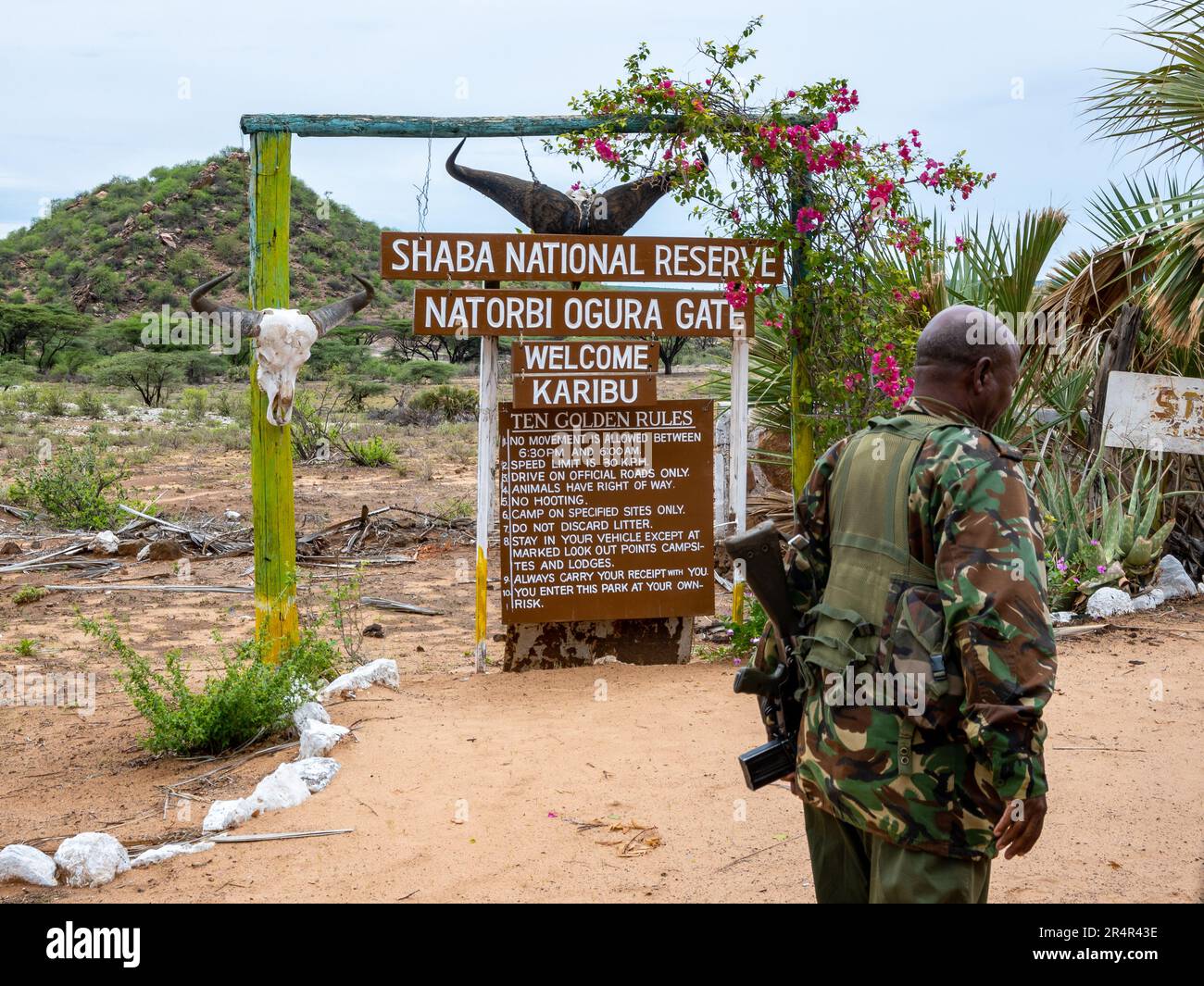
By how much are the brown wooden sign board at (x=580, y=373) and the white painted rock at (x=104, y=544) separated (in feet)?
19.1

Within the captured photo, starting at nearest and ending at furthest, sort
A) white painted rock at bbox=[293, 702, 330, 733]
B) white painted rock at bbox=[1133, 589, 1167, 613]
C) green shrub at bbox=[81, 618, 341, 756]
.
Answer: green shrub at bbox=[81, 618, 341, 756]
white painted rock at bbox=[293, 702, 330, 733]
white painted rock at bbox=[1133, 589, 1167, 613]

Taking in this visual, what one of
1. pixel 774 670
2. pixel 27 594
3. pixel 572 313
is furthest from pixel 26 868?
pixel 27 594

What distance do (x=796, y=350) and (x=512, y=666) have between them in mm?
2673

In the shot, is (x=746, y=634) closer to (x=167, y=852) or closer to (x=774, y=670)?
(x=167, y=852)

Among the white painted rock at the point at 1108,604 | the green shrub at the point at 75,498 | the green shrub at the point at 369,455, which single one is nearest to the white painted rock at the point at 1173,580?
the white painted rock at the point at 1108,604

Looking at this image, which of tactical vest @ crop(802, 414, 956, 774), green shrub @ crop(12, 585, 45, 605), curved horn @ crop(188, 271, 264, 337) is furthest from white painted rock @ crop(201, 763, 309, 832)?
green shrub @ crop(12, 585, 45, 605)

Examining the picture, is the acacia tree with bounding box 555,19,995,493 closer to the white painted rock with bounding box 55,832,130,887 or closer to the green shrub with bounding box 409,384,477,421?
the white painted rock with bounding box 55,832,130,887

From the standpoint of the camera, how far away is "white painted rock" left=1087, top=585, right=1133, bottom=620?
760cm

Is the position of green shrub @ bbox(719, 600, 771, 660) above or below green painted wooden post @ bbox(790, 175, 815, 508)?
below

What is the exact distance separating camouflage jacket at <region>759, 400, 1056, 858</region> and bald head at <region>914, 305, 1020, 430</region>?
8cm

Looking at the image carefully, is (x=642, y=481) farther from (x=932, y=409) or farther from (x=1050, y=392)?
(x=932, y=409)

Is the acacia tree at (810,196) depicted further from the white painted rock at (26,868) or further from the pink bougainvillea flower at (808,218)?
the white painted rock at (26,868)

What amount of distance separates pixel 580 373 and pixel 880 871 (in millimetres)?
4551

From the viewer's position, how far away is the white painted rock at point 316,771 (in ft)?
15.6
